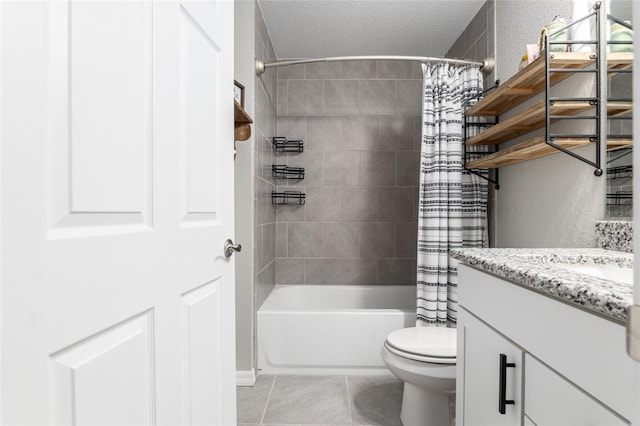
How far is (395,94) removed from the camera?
3.14 meters

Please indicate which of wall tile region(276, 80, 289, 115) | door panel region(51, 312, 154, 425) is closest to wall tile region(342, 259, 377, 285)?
wall tile region(276, 80, 289, 115)

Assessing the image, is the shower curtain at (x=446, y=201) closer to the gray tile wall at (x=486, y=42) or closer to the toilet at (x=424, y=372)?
the gray tile wall at (x=486, y=42)

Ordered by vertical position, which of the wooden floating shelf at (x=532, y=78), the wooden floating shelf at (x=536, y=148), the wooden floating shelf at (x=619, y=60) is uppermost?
the wooden floating shelf at (x=532, y=78)

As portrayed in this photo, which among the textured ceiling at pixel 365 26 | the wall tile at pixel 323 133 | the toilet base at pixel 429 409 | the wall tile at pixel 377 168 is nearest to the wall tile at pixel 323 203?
the wall tile at pixel 377 168

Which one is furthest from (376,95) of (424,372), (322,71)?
(424,372)

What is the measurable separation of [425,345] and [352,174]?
1772 mm

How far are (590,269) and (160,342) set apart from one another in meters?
1.21

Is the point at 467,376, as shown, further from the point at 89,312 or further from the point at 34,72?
the point at 34,72

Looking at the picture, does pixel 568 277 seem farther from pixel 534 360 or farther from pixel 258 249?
pixel 258 249

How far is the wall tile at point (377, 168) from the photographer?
3.15 metres

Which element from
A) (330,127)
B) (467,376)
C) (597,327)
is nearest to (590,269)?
(467,376)

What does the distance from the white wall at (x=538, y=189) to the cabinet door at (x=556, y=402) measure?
0.89 meters

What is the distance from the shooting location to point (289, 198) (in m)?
3.14

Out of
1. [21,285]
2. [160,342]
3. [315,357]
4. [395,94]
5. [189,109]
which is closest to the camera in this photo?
[21,285]
